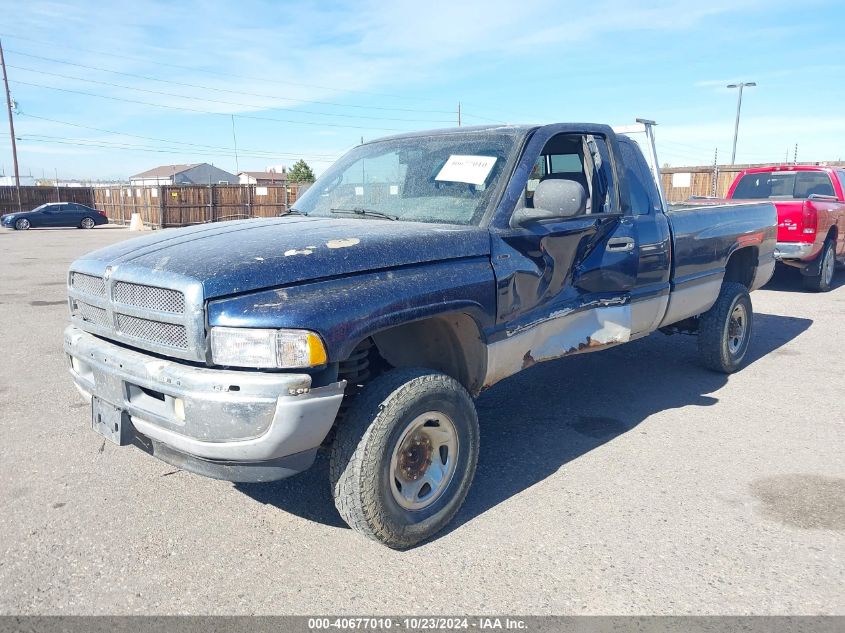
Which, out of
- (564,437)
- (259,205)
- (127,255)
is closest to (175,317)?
(127,255)

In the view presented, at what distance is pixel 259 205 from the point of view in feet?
104

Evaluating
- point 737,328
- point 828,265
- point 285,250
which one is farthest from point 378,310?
point 828,265

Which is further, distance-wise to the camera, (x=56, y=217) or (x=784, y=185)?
(x=56, y=217)

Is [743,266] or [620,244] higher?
[620,244]

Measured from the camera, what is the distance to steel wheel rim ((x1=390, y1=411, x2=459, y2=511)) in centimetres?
306

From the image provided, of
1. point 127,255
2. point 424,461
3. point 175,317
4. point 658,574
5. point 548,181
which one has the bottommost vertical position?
point 658,574

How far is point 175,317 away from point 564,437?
9.07ft

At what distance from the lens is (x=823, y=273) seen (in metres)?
10.4

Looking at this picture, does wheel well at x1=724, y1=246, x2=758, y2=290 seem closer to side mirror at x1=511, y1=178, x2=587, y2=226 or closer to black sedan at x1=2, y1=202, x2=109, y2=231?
side mirror at x1=511, y1=178, x2=587, y2=226

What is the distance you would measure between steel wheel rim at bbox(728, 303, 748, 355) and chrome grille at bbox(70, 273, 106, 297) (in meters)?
5.11

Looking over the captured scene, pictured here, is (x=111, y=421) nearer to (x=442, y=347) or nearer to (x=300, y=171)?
(x=442, y=347)

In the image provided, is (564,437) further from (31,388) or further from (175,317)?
(31,388)

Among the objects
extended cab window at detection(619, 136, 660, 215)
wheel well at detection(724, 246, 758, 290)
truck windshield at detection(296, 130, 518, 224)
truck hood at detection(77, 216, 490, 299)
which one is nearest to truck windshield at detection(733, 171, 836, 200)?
wheel well at detection(724, 246, 758, 290)

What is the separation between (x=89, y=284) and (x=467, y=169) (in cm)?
209
